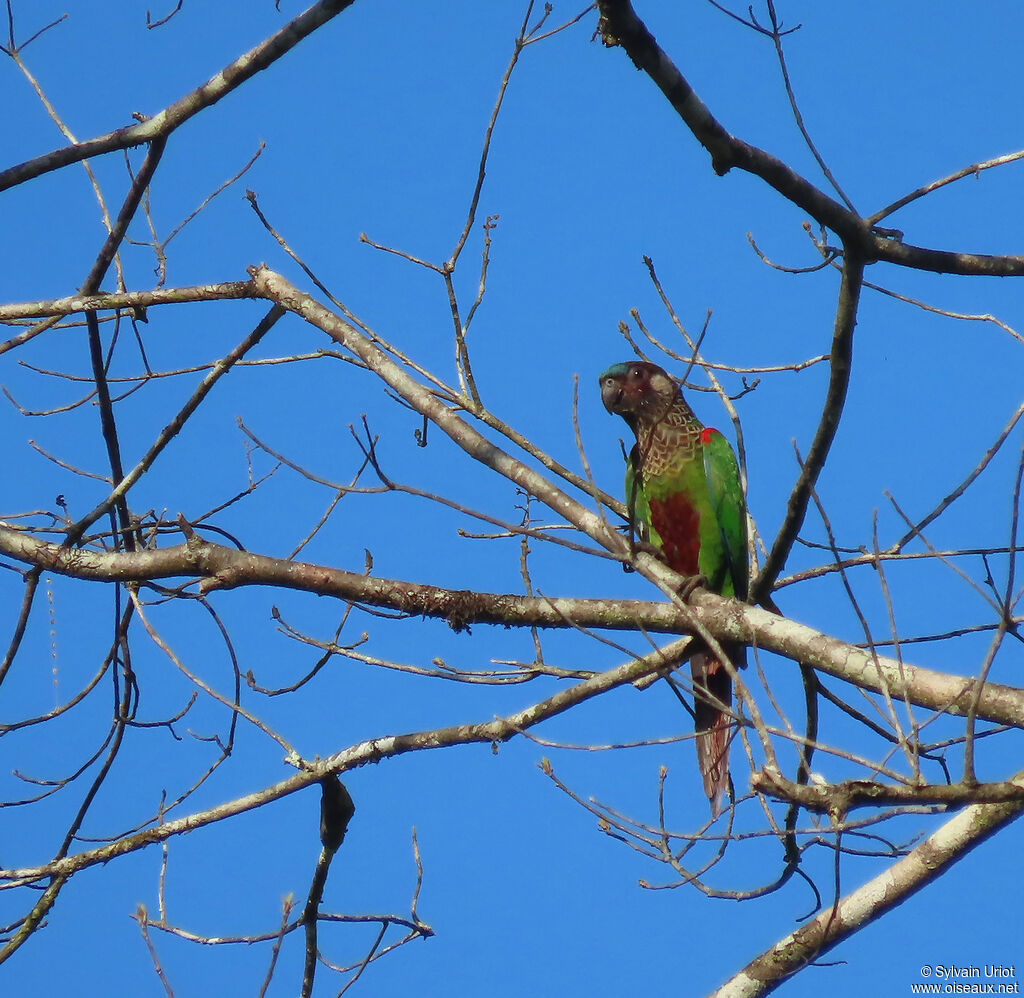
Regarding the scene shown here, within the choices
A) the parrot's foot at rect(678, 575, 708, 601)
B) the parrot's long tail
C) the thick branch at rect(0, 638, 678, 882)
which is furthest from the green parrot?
the thick branch at rect(0, 638, 678, 882)

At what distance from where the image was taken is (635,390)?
5617 mm

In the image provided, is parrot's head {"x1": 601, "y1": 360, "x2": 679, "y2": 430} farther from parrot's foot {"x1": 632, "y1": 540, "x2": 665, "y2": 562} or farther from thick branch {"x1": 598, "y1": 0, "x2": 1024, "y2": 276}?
thick branch {"x1": 598, "y1": 0, "x2": 1024, "y2": 276}

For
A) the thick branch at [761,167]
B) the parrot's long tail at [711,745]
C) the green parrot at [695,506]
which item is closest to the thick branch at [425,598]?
the thick branch at [761,167]

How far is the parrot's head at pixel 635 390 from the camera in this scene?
18.2ft

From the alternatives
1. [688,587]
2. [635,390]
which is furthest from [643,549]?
[635,390]

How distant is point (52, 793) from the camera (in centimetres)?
397

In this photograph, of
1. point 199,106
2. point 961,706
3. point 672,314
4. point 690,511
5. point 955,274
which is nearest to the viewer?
point 961,706

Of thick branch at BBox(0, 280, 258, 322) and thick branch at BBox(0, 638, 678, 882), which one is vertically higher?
thick branch at BBox(0, 280, 258, 322)

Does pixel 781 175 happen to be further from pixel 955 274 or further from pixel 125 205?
pixel 125 205

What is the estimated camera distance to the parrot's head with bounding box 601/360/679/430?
5555mm

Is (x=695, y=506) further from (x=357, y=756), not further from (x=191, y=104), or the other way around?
→ (x=191, y=104)

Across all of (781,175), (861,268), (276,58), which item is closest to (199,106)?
(276,58)

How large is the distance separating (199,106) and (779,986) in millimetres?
3177

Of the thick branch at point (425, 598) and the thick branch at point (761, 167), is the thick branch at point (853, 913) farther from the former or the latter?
the thick branch at point (761, 167)
